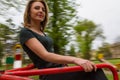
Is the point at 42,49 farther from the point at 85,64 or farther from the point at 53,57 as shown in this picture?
the point at 85,64

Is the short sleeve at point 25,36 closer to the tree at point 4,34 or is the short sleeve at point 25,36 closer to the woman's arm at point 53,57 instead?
the woman's arm at point 53,57

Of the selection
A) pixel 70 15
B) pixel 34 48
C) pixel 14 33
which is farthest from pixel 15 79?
pixel 14 33

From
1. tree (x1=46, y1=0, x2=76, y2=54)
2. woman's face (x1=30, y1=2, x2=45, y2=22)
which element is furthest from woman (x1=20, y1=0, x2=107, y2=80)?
tree (x1=46, y1=0, x2=76, y2=54)

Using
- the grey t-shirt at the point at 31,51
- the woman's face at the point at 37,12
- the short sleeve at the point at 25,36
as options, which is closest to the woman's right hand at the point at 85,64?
the grey t-shirt at the point at 31,51

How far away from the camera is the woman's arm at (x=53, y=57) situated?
2.65 metres

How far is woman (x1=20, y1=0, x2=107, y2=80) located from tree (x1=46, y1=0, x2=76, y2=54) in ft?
35.7

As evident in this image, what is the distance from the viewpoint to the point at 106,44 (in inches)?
1217

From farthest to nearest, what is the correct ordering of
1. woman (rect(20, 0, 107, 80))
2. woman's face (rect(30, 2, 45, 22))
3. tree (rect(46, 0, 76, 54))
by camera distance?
tree (rect(46, 0, 76, 54))
woman's face (rect(30, 2, 45, 22))
woman (rect(20, 0, 107, 80))

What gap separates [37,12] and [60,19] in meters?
11.3

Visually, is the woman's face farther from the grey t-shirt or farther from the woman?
the grey t-shirt

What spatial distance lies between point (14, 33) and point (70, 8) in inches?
121

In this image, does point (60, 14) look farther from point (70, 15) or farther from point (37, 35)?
point (37, 35)

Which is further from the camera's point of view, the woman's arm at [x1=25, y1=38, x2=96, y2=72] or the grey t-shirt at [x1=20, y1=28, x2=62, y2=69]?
the grey t-shirt at [x1=20, y1=28, x2=62, y2=69]

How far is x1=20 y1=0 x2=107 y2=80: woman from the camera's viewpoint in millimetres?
2734
